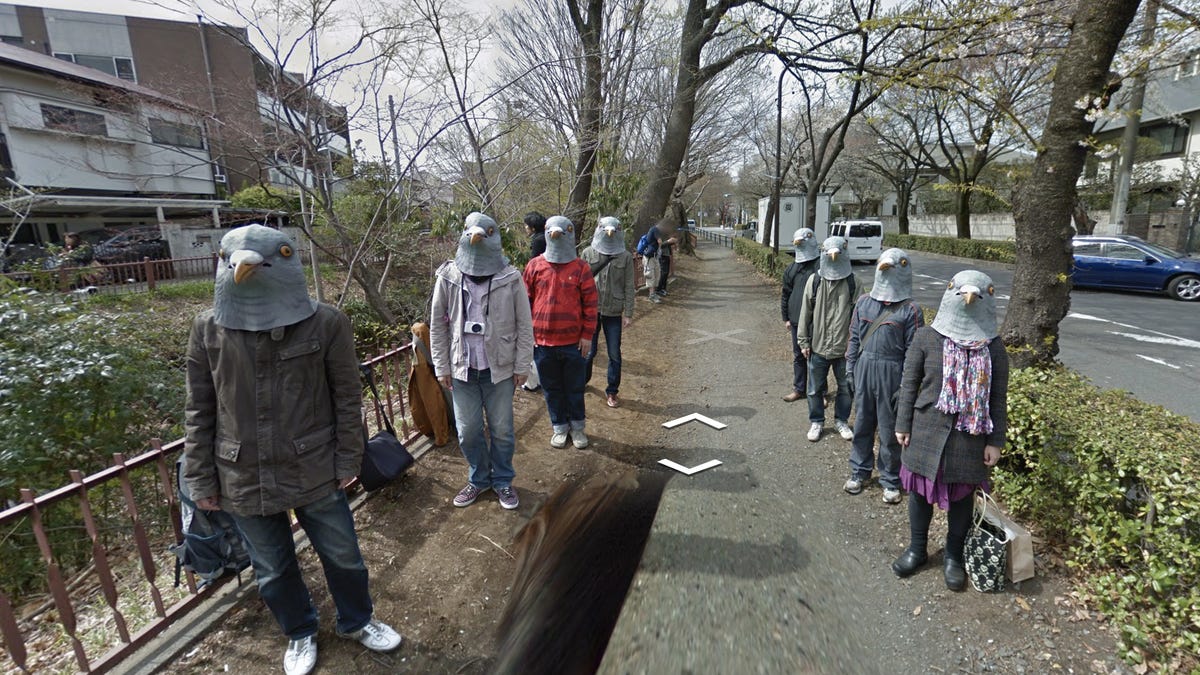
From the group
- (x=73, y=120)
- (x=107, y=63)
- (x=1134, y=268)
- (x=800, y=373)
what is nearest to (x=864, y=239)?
(x=1134, y=268)

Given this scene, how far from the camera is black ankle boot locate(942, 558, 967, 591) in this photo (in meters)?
2.77

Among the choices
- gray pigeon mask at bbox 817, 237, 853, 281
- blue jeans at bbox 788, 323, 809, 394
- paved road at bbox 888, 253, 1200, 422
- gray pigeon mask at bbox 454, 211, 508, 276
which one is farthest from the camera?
paved road at bbox 888, 253, 1200, 422

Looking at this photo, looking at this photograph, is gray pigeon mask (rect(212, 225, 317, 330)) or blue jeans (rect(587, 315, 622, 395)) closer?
gray pigeon mask (rect(212, 225, 317, 330))

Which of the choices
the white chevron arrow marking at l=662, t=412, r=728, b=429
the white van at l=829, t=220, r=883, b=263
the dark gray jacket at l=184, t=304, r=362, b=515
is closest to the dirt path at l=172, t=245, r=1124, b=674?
the white chevron arrow marking at l=662, t=412, r=728, b=429

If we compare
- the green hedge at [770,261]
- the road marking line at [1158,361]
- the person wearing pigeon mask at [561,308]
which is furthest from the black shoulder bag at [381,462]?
the green hedge at [770,261]

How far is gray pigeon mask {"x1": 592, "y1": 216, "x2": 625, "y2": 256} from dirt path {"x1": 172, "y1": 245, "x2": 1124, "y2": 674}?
181 centimetres

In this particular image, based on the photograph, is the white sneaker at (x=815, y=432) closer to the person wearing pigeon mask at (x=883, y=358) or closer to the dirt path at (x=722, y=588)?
the dirt path at (x=722, y=588)

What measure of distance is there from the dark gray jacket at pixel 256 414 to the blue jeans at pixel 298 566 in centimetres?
12

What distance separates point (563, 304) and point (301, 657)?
267cm

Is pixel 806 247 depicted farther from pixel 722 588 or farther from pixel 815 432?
pixel 722 588

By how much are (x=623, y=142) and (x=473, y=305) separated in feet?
38.6

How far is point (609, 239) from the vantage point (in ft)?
17.0

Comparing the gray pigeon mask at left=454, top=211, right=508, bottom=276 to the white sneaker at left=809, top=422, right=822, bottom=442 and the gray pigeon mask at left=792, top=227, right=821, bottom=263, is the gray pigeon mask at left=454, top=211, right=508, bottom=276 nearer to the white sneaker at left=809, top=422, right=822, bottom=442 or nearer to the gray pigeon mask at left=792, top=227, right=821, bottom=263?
the gray pigeon mask at left=792, top=227, right=821, bottom=263

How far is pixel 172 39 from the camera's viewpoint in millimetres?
26609
